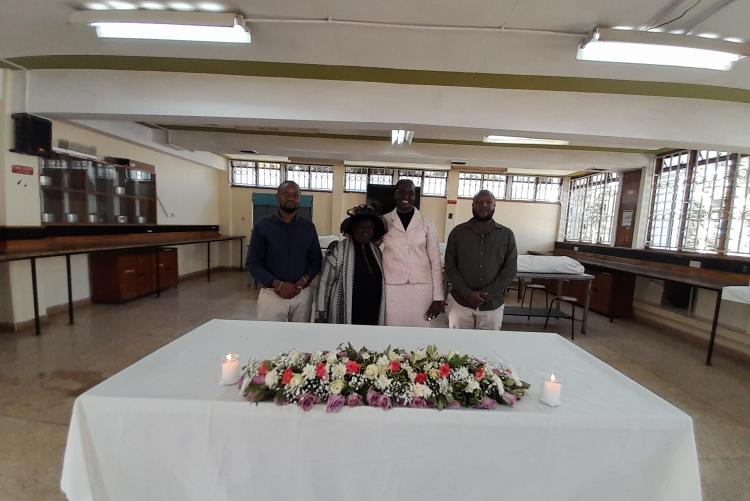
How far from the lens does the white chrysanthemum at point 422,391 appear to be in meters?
0.98

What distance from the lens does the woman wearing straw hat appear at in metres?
1.96

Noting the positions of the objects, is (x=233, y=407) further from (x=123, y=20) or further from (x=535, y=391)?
(x=123, y=20)

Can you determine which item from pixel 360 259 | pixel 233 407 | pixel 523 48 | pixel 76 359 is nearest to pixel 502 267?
pixel 360 259

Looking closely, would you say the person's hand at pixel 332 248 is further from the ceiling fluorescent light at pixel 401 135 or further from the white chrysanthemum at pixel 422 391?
the ceiling fluorescent light at pixel 401 135

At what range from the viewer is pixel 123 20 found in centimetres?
215

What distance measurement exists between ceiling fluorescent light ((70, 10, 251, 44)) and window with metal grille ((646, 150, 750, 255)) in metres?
6.23

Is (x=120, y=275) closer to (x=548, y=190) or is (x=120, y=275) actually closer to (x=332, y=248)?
(x=332, y=248)

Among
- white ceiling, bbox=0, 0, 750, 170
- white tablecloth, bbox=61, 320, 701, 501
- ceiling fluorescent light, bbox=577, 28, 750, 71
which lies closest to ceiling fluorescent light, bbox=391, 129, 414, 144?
white ceiling, bbox=0, 0, 750, 170

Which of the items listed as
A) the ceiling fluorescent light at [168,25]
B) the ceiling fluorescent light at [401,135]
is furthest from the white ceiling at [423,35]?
the ceiling fluorescent light at [401,135]

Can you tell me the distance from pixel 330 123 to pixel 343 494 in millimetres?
3482

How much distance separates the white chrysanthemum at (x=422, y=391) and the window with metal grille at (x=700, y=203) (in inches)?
217

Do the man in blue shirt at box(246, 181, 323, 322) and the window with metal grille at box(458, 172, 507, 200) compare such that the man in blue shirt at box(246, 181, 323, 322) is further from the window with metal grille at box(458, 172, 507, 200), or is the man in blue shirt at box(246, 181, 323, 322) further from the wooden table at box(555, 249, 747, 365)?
the window with metal grille at box(458, 172, 507, 200)

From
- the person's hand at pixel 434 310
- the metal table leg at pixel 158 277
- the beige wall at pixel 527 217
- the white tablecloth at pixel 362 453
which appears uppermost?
the beige wall at pixel 527 217

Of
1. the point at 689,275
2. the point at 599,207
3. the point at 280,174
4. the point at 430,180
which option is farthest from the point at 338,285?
the point at 599,207
